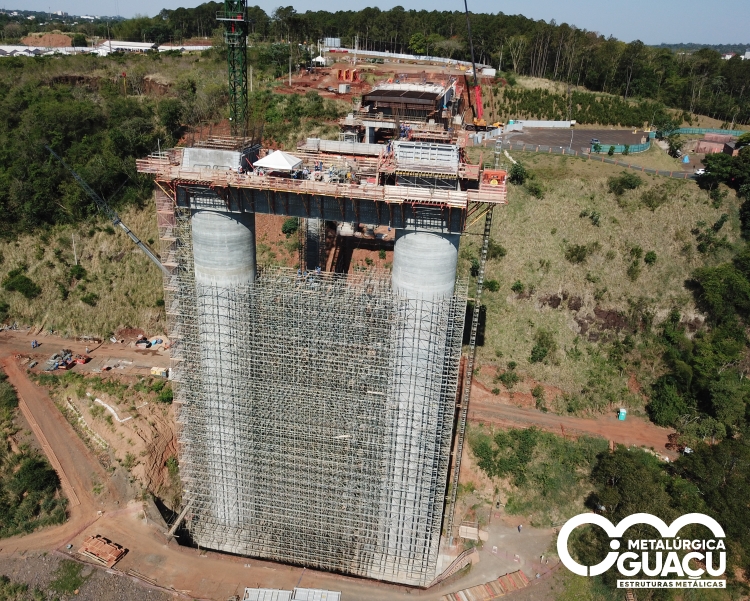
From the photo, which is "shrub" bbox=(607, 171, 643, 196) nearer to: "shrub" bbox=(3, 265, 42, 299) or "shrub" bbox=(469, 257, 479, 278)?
"shrub" bbox=(469, 257, 479, 278)

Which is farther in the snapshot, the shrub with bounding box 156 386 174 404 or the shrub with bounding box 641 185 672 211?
the shrub with bounding box 641 185 672 211

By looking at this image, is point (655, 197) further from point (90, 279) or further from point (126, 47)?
point (126, 47)

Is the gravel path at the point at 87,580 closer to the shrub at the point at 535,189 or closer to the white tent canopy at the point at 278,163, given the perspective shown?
the white tent canopy at the point at 278,163

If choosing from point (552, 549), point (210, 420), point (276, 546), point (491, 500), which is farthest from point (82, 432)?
point (552, 549)

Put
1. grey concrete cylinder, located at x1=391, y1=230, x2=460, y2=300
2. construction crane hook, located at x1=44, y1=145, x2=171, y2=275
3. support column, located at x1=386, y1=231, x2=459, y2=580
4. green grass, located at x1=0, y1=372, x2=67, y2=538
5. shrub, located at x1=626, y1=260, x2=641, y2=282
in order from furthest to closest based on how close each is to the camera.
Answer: construction crane hook, located at x1=44, y1=145, x2=171, y2=275, shrub, located at x1=626, y1=260, x2=641, y2=282, green grass, located at x1=0, y1=372, x2=67, y2=538, support column, located at x1=386, y1=231, x2=459, y2=580, grey concrete cylinder, located at x1=391, y1=230, x2=460, y2=300

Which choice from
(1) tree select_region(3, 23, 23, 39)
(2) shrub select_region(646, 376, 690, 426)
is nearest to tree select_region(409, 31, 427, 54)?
(2) shrub select_region(646, 376, 690, 426)

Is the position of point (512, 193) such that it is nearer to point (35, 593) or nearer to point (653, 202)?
point (653, 202)
